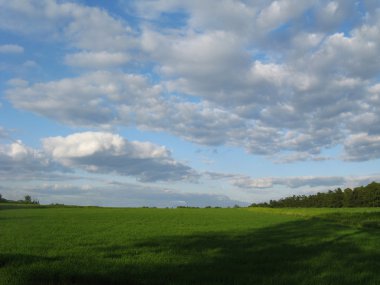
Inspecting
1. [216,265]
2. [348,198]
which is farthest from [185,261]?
[348,198]

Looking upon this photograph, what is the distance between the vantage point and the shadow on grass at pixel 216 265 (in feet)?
44.2

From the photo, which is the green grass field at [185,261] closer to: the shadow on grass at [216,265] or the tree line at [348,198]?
the shadow on grass at [216,265]

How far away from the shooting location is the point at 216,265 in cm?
1579

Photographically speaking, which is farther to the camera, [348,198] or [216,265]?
[348,198]

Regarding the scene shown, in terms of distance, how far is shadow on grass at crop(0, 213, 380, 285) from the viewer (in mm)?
13461

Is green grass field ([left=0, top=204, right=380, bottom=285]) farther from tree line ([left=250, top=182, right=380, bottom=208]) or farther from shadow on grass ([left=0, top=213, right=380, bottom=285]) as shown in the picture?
tree line ([left=250, top=182, right=380, bottom=208])

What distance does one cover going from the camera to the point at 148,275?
13.8m

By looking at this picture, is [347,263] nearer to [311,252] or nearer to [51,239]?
[311,252]

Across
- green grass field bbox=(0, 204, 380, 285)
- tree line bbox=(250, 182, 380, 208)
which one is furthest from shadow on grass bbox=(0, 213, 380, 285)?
tree line bbox=(250, 182, 380, 208)

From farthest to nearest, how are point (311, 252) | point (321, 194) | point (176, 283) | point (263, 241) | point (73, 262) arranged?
point (321, 194) → point (263, 241) → point (311, 252) → point (73, 262) → point (176, 283)

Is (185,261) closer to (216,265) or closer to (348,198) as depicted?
(216,265)

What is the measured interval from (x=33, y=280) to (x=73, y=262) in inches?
108

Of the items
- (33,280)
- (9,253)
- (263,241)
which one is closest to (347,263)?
(263,241)

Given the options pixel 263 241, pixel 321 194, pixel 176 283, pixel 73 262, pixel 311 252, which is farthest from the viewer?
pixel 321 194
